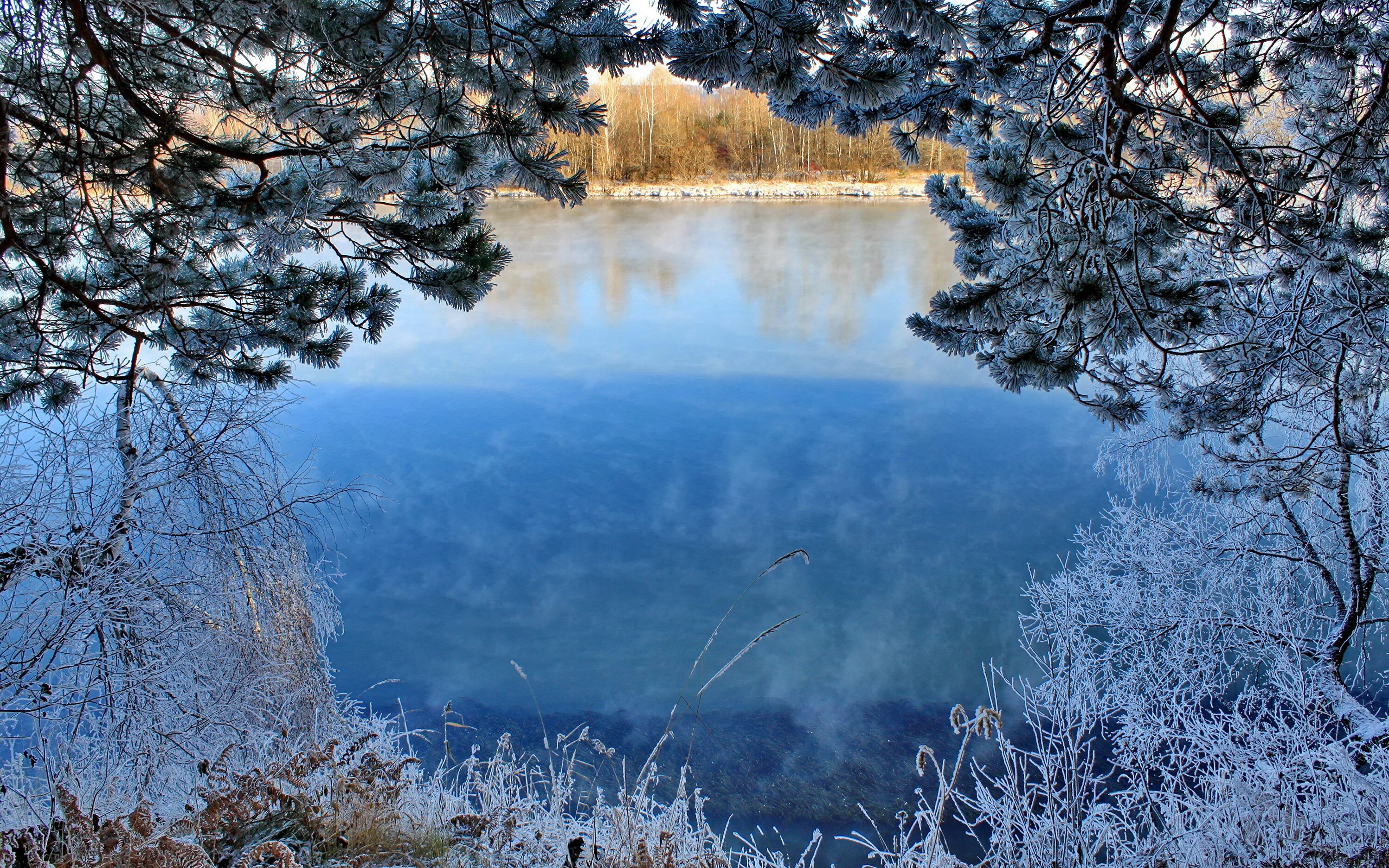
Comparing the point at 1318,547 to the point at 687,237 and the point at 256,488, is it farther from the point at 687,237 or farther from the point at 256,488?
the point at 687,237

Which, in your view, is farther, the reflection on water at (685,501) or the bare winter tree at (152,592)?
the reflection on water at (685,501)

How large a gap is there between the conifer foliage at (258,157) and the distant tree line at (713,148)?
2296 cm

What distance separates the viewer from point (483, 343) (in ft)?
36.4

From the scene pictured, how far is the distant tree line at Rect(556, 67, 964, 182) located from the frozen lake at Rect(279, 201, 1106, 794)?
14.3m

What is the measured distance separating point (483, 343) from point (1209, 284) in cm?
957

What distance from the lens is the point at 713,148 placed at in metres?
26.2

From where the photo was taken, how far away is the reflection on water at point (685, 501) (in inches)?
197

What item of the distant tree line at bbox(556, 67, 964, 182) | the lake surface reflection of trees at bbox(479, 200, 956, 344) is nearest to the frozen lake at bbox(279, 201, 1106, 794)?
the lake surface reflection of trees at bbox(479, 200, 956, 344)

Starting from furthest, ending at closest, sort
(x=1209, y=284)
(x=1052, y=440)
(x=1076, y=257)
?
(x=1052, y=440), (x=1209, y=284), (x=1076, y=257)

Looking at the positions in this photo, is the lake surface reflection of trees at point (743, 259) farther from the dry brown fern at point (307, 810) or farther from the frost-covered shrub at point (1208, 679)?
the dry brown fern at point (307, 810)

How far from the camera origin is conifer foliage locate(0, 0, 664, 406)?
2.01m

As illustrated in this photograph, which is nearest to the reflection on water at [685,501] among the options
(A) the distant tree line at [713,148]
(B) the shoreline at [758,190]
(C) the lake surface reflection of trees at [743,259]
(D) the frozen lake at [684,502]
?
(D) the frozen lake at [684,502]

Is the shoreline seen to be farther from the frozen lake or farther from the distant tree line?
the frozen lake

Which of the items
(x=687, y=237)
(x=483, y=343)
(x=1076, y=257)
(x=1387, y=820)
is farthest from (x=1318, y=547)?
(x=687, y=237)
